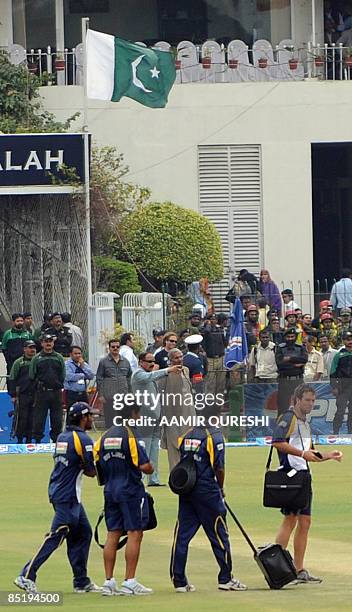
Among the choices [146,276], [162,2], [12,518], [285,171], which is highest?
[162,2]

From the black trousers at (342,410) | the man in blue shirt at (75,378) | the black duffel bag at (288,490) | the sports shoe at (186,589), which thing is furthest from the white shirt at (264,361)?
the sports shoe at (186,589)

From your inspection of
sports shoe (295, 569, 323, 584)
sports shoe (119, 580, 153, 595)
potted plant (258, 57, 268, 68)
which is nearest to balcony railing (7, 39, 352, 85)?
potted plant (258, 57, 268, 68)

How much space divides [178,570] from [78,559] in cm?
80

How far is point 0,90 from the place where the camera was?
34.7 meters

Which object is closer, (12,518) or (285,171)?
(12,518)

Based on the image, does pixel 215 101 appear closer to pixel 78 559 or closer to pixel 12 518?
pixel 12 518

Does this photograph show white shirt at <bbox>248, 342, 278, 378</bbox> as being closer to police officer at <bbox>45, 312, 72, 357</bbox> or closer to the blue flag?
the blue flag

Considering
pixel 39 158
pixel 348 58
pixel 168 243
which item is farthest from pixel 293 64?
pixel 39 158

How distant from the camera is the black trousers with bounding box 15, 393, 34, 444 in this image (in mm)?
24938

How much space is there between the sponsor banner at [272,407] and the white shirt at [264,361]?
519 millimetres

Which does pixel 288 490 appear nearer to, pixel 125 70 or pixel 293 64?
pixel 125 70

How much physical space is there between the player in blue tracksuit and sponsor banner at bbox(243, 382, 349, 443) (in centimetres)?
1290

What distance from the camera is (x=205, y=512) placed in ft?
41.0

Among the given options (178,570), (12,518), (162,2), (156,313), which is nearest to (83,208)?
(156,313)
